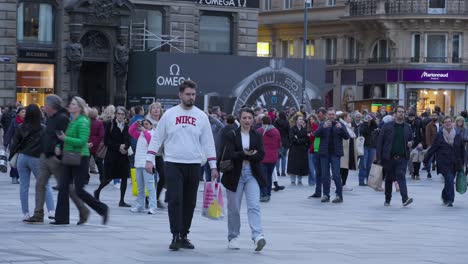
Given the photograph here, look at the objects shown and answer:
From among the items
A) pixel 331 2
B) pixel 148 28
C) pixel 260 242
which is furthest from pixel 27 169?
pixel 331 2

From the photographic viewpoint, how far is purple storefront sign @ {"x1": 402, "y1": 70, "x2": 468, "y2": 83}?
62594 millimetres

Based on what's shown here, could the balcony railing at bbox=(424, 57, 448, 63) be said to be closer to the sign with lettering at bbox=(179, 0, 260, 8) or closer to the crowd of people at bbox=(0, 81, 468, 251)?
the sign with lettering at bbox=(179, 0, 260, 8)

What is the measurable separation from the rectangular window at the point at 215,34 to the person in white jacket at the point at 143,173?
101ft

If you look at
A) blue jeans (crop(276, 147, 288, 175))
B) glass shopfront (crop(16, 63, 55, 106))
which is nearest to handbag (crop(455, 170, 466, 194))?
blue jeans (crop(276, 147, 288, 175))

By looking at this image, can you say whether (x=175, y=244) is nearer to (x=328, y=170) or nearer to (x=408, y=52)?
(x=328, y=170)

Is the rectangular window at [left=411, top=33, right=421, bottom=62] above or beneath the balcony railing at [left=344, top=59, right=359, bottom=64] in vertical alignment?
above

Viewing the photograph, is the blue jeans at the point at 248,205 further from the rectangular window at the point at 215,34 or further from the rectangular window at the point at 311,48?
the rectangular window at the point at 311,48

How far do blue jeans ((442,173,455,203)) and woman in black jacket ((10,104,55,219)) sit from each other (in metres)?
8.87

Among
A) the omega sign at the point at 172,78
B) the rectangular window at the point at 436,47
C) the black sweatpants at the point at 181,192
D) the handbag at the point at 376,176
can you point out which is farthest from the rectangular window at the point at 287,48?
the black sweatpants at the point at 181,192

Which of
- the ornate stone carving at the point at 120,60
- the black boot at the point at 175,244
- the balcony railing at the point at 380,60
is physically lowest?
the black boot at the point at 175,244

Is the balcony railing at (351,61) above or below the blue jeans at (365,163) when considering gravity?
above

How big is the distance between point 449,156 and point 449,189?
2.13 feet

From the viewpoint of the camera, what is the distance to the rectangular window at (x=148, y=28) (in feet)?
157

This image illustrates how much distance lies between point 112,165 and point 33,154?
4.08 m
